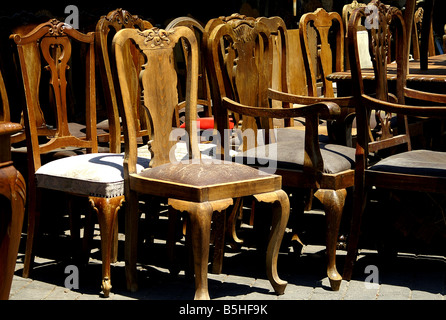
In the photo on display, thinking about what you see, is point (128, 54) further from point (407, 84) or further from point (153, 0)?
point (153, 0)

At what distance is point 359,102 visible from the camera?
3674 millimetres

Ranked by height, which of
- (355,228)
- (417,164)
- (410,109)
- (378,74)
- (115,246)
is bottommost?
(115,246)

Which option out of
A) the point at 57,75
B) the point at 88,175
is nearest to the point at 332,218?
the point at 88,175

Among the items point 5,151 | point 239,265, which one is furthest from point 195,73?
point 5,151

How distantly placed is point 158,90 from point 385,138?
1238 mm

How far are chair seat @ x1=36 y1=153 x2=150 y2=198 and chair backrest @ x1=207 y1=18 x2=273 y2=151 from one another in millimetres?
539

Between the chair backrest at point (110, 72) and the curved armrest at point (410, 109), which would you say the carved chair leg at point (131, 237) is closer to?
the chair backrest at point (110, 72)

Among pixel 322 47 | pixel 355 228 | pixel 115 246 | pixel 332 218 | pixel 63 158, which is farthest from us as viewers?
pixel 322 47

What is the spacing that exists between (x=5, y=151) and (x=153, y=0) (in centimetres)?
571

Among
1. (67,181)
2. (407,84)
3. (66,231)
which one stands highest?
(407,84)

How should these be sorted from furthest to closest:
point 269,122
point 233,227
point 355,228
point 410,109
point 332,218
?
point 233,227, point 269,122, point 355,228, point 332,218, point 410,109

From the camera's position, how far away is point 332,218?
11.7ft

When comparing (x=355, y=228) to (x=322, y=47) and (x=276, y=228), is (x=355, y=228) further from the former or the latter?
(x=322, y=47)

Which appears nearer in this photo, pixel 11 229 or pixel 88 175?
pixel 11 229
